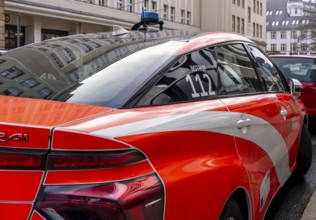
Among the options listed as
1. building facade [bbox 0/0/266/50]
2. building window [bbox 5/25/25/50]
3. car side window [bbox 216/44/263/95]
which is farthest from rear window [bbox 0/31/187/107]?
building window [bbox 5/25/25/50]

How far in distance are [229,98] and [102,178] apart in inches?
51.0

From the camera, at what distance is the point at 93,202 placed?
1.60m

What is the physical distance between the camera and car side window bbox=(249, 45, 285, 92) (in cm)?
365

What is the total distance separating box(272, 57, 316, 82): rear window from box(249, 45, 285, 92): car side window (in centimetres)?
480

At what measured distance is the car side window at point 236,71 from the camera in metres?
2.84

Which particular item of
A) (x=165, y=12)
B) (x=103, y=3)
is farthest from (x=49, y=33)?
(x=165, y=12)

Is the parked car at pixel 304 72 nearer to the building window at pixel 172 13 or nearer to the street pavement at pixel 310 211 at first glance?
the street pavement at pixel 310 211

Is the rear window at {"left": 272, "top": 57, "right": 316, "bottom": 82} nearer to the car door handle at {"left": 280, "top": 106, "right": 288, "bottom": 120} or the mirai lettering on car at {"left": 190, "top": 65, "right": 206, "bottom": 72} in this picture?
the car door handle at {"left": 280, "top": 106, "right": 288, "bottom": 120}

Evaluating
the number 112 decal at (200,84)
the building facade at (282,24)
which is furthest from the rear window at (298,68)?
the building facade at (282,24)

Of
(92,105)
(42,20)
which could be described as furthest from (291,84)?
(42,20)

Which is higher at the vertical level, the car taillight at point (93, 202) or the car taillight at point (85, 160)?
the car taillight at point (85, 160)

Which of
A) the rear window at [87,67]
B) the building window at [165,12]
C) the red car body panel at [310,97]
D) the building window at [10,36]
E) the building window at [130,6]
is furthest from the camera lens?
the building window at [165,12]

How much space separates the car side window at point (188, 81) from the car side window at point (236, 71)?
0.11 m

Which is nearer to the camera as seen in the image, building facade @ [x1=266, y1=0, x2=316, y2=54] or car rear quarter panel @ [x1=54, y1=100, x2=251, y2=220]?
car rear quarter panel @ [x1=54, y1=100, x2=251, y2=220]
